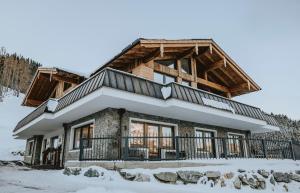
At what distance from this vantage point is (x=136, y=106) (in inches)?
488

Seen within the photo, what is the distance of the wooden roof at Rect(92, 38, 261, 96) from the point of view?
14.3 m

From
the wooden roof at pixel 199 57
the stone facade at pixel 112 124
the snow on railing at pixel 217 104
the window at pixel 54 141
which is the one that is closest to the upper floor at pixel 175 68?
the wooden roof at pixel 199 57

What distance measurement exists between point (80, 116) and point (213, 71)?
11.5m

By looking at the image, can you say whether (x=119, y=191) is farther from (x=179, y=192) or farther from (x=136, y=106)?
(x=136, y=106)

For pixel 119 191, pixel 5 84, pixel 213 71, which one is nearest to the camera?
pixel 119 191

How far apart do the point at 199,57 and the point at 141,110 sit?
805 centimetres

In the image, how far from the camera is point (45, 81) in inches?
826

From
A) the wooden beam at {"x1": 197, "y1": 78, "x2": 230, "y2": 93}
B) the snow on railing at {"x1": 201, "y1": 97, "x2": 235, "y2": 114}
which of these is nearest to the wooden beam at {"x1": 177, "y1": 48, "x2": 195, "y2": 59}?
the wooden beam at {"x1": 197, "y1": 78, "x2": 230, "y2": 93}

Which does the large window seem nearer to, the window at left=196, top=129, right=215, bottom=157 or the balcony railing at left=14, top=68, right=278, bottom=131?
the balcony railing at left=14, top=68, right=278, bottom=131

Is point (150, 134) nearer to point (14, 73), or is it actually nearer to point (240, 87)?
point (240, 87)

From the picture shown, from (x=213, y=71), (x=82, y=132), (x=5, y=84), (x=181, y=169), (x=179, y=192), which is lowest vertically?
(x=179, y=192)

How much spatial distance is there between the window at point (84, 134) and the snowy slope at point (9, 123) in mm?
21330

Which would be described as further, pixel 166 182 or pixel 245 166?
pixel 245 166

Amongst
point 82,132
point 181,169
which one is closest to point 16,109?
point 82,132
